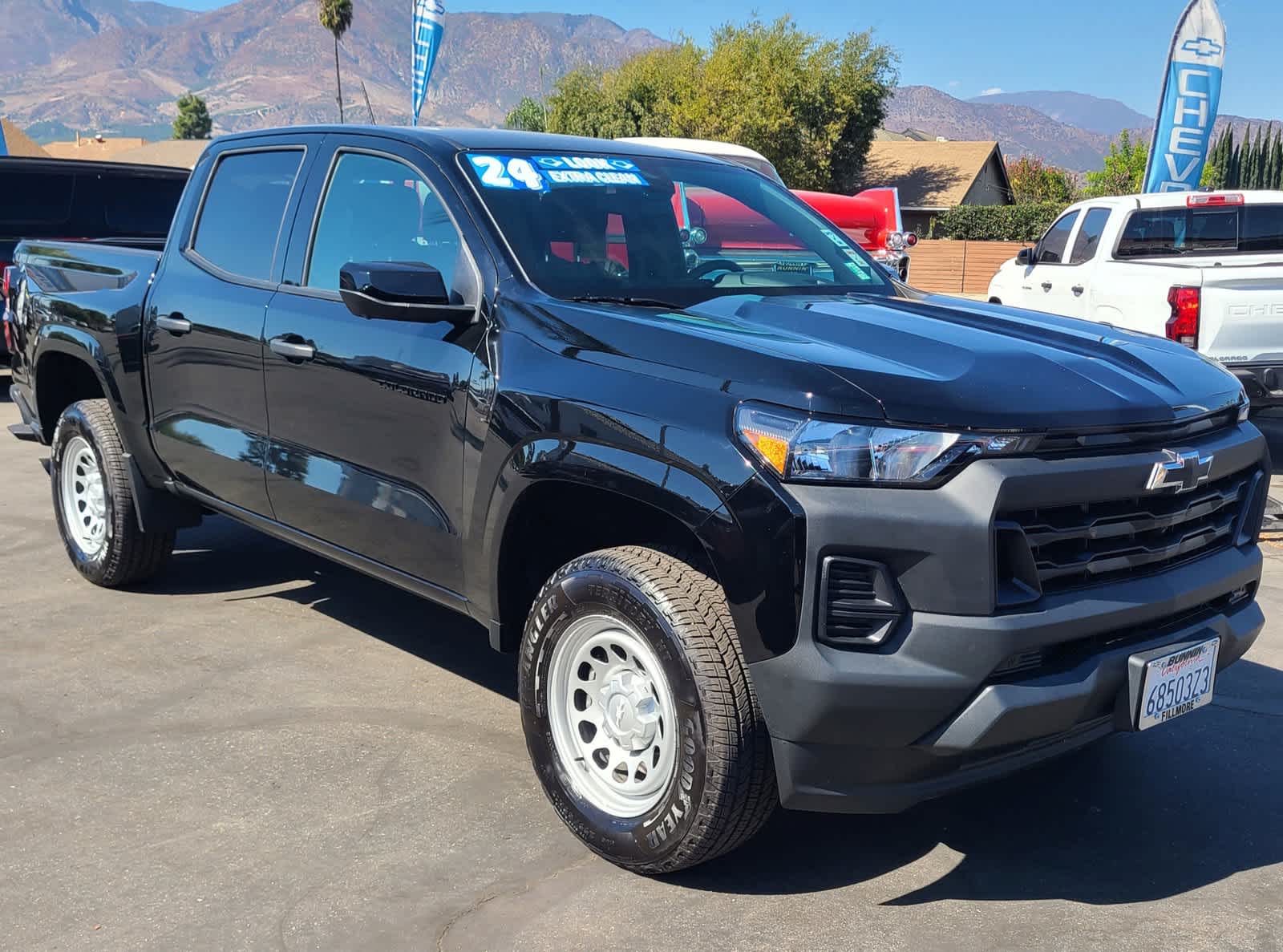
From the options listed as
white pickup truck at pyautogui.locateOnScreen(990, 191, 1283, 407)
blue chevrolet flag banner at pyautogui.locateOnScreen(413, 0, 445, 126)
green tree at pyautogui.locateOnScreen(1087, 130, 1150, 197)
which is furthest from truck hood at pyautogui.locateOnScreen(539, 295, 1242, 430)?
green tree at pyautogui.locateOnScreen(1087, 130, 1150, 197)

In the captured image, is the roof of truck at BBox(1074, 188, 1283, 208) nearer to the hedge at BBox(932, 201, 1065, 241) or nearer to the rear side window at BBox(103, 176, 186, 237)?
the rear side window at BBox(103, 176, 186, 237)

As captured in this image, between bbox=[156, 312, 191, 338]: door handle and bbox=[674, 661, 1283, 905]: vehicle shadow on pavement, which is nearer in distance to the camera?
bbox=[674, 661, 1283, 905]: vehicle shadow on pavement

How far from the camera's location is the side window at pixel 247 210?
4.55m

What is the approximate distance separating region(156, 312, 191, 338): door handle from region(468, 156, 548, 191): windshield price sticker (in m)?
1.50

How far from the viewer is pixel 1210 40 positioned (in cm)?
1797

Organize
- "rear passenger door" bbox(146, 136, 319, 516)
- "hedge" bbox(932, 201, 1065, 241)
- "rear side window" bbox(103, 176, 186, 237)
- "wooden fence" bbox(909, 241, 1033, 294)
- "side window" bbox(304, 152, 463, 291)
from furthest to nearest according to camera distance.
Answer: "hedge" bbox(932, 201, 1065, 241) → "wooden fence" bbox(909, 241, 1033, 294) → "rear side window" bbox(103, 176, 186, 237) → "rear passenger door" bbox(146, 136, 319, 516) → "side window" bbox(304, 152, 463, 291)

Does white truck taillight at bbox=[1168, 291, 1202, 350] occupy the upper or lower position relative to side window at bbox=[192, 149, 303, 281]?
lower

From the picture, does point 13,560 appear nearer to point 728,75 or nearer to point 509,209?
point 509,209

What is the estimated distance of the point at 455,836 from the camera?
349cm

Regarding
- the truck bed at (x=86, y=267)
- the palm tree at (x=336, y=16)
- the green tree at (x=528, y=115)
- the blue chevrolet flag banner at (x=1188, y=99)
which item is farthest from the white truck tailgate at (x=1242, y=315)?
the palm tree at (x=336, y=16)

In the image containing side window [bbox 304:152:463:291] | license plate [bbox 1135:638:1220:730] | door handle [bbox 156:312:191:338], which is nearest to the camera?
license plate [bbox 1135:638:1220:730]

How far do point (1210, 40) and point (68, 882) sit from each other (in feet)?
61.9

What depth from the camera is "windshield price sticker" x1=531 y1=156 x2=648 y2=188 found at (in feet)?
13.5

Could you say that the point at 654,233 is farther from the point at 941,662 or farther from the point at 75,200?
the point at 75,200
